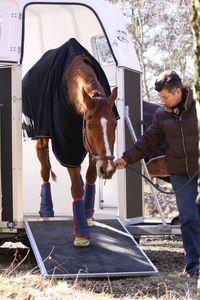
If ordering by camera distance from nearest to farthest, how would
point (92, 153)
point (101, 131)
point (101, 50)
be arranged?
point (101, 131)
point (92, 153)
point (101, 50)

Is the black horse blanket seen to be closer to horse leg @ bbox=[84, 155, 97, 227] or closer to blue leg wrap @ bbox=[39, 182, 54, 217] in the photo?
horse leg @ bbox=[84, 155, 97, 227]

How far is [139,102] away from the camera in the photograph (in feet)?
24.2

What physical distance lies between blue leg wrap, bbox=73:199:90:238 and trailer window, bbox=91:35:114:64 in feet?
7.62

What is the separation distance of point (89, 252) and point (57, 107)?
138 centimetres

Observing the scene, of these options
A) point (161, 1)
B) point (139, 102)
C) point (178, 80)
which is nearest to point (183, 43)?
point (161, 1)

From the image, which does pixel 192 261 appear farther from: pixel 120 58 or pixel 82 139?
pixel 120 58

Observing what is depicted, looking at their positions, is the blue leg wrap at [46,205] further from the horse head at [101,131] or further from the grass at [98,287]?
the horse head at [101,131]

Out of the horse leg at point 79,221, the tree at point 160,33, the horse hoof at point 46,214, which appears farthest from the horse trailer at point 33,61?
the tree at point 160,33

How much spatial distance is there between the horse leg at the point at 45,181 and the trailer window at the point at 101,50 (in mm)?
1254

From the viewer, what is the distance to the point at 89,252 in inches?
238

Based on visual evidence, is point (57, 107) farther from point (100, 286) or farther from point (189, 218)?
point (100, 286)

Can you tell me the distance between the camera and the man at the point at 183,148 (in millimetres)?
5578

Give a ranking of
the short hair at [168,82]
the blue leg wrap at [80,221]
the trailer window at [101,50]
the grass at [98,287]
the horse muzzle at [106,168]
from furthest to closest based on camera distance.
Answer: the trailer window at [101,50]
the blue leg wrap at [80,221]
the short hair at [168,82]
the horse muzzle at [106,168]
the grass at [98,287]

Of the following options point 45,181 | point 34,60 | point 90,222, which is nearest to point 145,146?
point 90,222
